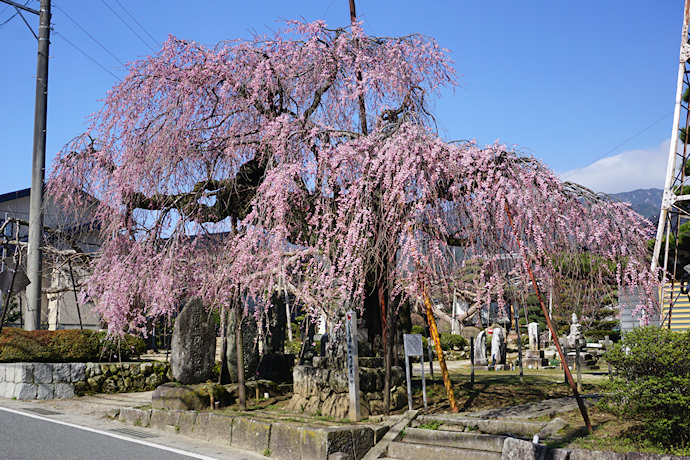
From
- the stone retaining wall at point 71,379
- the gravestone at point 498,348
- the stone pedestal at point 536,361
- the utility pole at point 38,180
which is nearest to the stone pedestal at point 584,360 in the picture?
the stone pedestal at point 536,361

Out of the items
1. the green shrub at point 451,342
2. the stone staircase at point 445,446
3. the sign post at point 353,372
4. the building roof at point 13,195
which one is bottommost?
the green shrub at point 451,342

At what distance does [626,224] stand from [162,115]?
27.0ft

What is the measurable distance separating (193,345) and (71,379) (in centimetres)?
440

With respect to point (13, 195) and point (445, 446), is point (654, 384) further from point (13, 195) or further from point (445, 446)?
point (13, 195)

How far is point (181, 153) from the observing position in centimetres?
1012

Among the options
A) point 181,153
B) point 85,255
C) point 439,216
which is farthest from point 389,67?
point 85,255

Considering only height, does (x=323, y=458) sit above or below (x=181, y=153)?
below

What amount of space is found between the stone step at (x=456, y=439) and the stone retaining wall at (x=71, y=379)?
30.5 feet

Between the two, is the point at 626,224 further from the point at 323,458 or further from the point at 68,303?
the point at 68,303

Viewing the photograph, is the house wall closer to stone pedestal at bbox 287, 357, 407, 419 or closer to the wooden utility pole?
the wooden utility pole

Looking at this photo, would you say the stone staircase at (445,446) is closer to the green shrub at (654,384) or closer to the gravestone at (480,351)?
Answer: the green shrub at (654,384)

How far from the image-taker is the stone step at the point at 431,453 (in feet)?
20.7

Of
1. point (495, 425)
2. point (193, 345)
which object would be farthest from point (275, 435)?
point (193, 345)

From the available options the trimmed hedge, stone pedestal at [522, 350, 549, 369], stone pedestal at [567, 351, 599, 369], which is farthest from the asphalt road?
stone pedestal at [522, 350, 549, 369]
